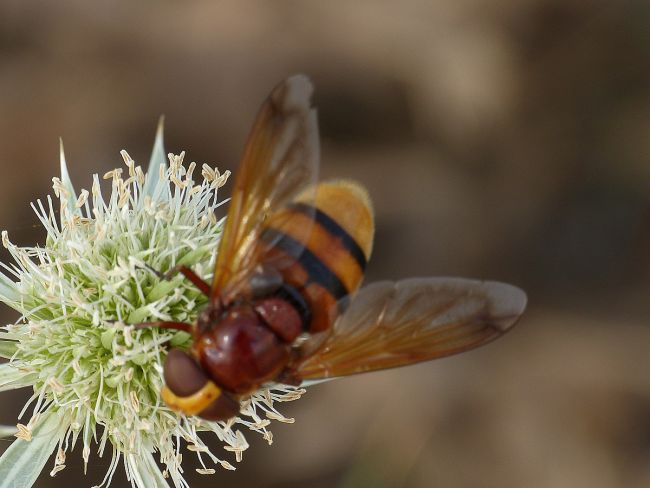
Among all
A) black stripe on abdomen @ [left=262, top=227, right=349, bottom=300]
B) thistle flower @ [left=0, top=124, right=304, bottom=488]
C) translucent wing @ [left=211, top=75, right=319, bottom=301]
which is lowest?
thistle flower @ [left=0, top=124, right=304, bottom=488]

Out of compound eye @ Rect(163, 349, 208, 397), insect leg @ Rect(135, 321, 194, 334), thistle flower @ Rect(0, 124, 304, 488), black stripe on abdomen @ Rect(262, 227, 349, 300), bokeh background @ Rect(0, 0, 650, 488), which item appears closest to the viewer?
compound eye @ Rect(163, 349, 208, 397)

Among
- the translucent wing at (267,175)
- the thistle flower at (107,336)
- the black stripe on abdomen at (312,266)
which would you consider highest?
the translucent wing at (267,175)

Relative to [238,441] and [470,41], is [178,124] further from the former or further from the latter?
[238,441]

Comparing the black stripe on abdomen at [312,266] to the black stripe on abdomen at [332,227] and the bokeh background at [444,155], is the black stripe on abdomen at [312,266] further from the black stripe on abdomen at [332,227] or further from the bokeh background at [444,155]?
the bokeh background at [444,155]

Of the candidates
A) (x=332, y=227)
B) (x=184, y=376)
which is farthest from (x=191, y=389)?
(x=332, y=227)

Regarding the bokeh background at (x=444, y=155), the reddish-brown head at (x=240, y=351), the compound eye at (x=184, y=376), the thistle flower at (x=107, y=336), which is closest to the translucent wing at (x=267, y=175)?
the reddish-brown head at (x=240, y=351)

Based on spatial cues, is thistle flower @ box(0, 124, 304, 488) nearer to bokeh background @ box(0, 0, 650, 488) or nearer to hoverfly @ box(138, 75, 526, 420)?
hoverfly @ box(138, 75, 526, 420)

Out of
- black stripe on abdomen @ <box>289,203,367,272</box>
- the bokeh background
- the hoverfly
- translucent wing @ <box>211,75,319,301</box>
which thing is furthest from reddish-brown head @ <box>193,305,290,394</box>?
the bokeh background

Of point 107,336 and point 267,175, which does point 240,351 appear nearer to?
point 267,175
